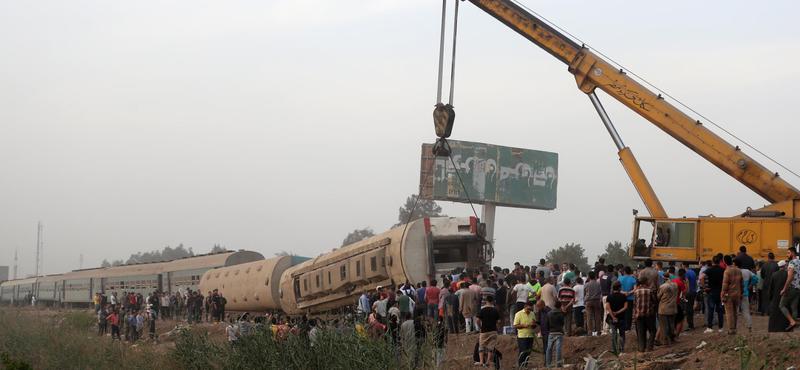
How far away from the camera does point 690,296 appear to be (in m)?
14.8

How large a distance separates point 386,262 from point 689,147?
8810 millimetres

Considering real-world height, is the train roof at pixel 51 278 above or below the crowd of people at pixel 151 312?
below

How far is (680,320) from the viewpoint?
13570mm

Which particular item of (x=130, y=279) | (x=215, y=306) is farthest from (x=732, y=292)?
(x=130, y=279)

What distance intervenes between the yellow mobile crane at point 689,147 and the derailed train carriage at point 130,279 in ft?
70.7

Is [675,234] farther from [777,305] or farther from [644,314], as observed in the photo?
[644,314]

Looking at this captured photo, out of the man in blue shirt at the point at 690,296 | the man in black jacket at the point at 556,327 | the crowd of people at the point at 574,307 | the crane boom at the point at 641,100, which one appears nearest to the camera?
the crowd of people at the point at 574,307

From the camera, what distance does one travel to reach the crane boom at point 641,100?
19344 mm

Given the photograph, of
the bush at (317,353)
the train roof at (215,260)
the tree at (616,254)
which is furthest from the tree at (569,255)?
the bush at (317,353)

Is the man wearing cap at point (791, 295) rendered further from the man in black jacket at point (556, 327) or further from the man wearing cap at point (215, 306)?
the man wearing cap at point (215, 306)

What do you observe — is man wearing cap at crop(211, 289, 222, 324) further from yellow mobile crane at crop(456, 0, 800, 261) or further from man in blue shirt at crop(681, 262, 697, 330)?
man in blue shirt at crop(681, 262, 697, 330)

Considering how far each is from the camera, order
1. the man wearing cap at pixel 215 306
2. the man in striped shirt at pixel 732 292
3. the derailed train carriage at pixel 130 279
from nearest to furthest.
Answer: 1. the man in striped shirt at pixel 732 292
2. the man wearing cap at pixel 215 306
3. the derailed train carriage at pixel 130 279

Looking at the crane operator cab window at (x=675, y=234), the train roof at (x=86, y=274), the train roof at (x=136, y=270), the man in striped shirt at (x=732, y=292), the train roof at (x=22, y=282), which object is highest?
the crane operator cab window at (x=675, y=234)

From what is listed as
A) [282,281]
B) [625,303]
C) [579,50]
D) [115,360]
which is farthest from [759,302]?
[282,281]
